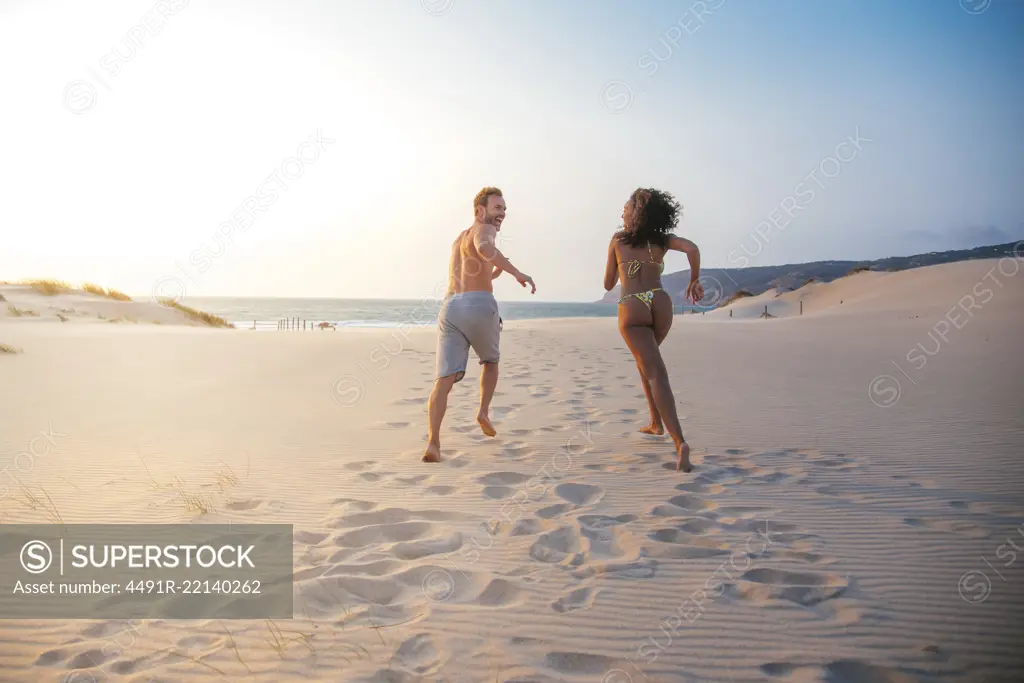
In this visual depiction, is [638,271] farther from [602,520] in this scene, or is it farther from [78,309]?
[78,309]

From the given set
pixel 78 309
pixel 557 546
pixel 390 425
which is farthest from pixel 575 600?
pixel 78 309

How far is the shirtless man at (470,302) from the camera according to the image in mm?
4684

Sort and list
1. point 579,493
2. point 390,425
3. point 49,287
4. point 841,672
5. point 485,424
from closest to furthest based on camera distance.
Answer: point 841,672 → point 579,493 → point 485,424 → point 390,425 → point 49,287

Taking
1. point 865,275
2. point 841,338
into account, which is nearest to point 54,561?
point 841,338

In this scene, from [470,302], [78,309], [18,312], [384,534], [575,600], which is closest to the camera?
[575,600]

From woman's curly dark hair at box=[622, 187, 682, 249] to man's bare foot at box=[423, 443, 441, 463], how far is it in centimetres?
230

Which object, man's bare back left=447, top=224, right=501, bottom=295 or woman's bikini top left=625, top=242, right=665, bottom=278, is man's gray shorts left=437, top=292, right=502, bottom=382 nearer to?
man's bare back left=447, top=224, right=501, bottom=295

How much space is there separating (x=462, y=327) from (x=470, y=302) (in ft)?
0.70

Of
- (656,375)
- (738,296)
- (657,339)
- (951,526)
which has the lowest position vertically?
(951,526)

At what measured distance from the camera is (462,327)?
484 centimetres

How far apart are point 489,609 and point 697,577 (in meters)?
1.00

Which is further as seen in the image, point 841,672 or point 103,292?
point 103,292

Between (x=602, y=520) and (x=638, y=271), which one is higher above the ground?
(x=638, y=271)

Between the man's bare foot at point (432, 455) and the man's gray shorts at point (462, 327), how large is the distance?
1.87 ft
